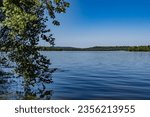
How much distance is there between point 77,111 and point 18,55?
13.6 meters

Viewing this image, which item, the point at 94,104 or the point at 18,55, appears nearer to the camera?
the point at 94,104

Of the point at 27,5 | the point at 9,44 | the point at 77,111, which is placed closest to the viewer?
the point at 77,111

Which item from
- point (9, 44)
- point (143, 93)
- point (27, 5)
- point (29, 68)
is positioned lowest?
point (143, 93)

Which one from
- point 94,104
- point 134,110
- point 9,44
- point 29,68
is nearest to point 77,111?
point 94,104

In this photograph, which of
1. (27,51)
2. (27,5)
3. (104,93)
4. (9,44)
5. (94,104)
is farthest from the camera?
(104,93)

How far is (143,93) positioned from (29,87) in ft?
39.1

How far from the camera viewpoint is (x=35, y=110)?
661 inches

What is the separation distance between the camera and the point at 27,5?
915 inches

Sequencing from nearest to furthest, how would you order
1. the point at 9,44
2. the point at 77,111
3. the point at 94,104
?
the point at 77,111 < the point at 94,104 < the point at 9,44

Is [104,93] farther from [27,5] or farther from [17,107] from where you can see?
[17,107]

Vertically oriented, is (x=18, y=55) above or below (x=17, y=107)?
above

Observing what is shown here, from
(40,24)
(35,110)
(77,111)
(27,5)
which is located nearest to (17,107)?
(35,110)

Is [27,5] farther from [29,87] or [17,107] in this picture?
[29,87]

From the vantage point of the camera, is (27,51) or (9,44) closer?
(27,51)
